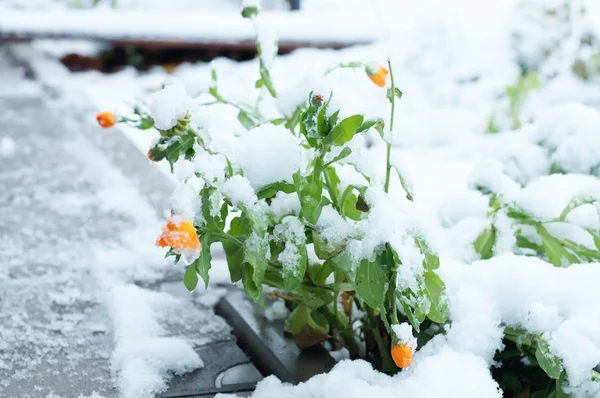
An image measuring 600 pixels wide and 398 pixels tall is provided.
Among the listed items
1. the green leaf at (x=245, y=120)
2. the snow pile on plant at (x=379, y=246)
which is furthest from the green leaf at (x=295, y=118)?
the green leaf at (x=245, y=120)

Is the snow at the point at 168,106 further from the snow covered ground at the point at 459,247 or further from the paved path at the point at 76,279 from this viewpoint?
the paved path at the point at 76,279

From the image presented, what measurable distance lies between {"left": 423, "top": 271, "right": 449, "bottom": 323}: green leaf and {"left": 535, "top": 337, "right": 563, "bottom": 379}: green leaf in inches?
5.1

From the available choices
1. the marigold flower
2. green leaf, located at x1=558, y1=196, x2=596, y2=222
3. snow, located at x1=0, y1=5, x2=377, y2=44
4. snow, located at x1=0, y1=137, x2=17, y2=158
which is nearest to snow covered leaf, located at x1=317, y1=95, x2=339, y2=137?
the marigold flower

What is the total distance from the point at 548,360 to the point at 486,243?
0.29 m

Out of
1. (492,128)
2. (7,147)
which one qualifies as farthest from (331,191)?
(492,128)

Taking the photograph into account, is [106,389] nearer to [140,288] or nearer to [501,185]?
[140,288]

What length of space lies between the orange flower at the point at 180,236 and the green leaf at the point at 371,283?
0.73ft

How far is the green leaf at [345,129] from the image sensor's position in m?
0.85

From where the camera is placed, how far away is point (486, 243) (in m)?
1.13

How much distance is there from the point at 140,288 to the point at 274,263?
0.43 meters

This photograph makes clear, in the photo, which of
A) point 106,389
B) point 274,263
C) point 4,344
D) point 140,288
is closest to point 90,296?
point 140,288

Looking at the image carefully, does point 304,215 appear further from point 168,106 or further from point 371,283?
point 168,106

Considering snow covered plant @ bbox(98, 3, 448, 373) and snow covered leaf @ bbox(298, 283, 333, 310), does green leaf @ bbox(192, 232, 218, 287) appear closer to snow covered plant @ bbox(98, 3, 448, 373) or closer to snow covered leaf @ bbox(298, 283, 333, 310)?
snow covered plant @ bbox(98, 3, 448, 373)

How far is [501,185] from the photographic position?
124cm
